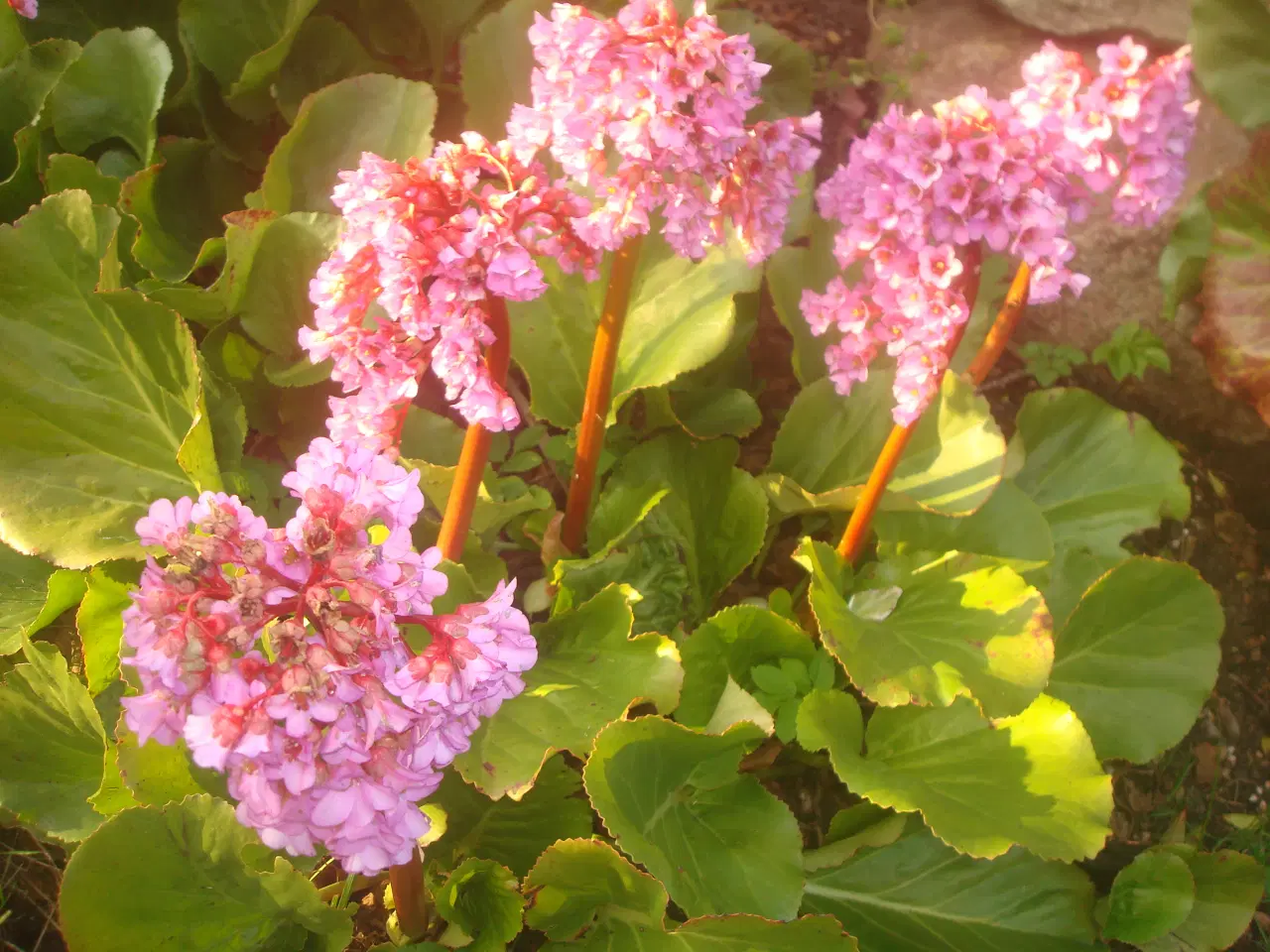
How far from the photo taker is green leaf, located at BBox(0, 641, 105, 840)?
142 centimetres

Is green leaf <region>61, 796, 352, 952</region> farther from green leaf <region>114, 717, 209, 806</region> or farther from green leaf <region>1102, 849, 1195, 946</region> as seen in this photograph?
green leaf <region>1102, 849, 1195, 946</region>

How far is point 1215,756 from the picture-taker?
213 centimetres

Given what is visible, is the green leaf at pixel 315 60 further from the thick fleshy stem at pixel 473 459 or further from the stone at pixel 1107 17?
the stone at pixel 1107 17

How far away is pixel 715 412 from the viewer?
1947mm

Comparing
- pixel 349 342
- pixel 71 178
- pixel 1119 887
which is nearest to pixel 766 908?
pixel 1119 887

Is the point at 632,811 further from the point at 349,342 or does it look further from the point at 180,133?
the point at 180,133

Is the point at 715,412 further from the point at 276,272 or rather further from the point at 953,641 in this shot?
the point at 276,272

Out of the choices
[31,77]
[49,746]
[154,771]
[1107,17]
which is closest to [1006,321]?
[154,771]

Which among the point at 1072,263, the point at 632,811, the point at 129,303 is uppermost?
the point at 129,303

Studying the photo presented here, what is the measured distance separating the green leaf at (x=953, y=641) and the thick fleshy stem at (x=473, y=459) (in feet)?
1.73

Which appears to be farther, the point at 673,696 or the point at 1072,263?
the point at 1072,263

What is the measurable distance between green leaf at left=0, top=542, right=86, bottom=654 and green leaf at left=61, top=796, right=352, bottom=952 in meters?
0.44

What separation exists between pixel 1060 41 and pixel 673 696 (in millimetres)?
2236

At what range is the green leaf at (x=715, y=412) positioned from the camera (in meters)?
1.91
